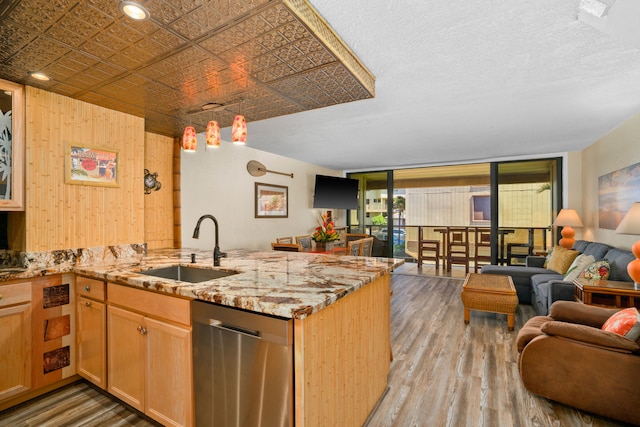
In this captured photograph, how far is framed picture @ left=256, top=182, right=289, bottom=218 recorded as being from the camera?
16.1ft

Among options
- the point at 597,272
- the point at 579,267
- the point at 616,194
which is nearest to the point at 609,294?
the point at 597,272

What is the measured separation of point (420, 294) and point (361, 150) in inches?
100

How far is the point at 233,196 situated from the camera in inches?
174

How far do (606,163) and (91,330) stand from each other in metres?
5.95

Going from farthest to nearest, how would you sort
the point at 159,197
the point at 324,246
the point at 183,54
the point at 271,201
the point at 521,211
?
the point at 521,211 → the point at 271,201 → the point at 324,246 → the point at 159,197 → the point at 183,54

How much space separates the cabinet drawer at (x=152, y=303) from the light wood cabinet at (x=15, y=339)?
1.93 ft

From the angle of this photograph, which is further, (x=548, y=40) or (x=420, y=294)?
(x=420, y=294)

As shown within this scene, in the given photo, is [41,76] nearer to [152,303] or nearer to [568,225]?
[152,303]

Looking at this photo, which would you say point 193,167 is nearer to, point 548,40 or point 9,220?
point 9,220

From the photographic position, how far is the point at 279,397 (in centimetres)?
123

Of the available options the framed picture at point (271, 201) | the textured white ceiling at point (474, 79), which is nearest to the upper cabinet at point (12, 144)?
the textured white ceiling at point (474, 79)

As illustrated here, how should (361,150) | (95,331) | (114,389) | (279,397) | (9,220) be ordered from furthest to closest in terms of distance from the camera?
(361,150), (9,220), (95,331), (114,389), (279,397)

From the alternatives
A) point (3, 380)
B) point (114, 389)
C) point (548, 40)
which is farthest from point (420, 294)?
point (3, 380)

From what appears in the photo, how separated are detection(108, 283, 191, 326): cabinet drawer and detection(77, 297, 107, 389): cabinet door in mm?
219
